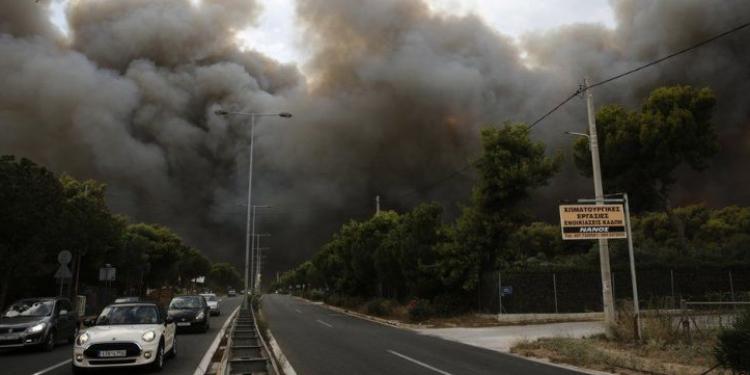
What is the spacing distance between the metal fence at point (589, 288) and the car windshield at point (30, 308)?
67.1 ft

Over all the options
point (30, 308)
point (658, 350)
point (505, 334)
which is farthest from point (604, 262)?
point (30, 308)

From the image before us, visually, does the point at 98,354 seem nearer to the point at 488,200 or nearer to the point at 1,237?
the point at 1,237

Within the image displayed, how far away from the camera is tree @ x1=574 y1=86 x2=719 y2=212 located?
37.6 metres

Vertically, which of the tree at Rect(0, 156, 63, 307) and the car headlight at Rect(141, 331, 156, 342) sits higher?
the tree at Rect(0, 156, 63, 307)

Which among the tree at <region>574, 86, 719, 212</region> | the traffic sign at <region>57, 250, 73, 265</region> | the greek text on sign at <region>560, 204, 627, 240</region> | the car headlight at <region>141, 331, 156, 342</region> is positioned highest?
the tree at <region>574, 86, 719, 212</region>

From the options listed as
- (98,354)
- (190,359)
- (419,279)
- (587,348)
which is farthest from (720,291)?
(98,354)

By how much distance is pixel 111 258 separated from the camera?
46.5 meters

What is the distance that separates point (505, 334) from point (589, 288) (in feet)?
30.5

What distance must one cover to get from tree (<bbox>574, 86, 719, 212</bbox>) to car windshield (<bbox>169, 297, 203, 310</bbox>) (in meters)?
31.1

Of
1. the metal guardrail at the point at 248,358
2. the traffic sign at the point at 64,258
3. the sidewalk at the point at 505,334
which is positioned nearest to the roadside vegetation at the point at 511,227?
the sidewalk at the point at 505,334

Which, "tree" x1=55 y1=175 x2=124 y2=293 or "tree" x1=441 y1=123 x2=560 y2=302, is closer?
"tree" x1=441 y1=123 x2=560 y2=302

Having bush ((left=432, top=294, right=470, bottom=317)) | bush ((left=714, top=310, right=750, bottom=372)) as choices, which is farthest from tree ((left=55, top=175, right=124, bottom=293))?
bush ((left=714, top=310, right=750, bottom=372))

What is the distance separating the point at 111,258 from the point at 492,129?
35609 mm

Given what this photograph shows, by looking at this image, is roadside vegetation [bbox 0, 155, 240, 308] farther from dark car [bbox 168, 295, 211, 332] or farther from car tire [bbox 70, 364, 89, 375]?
car tire [bbox 70, 364, 89, 375]
